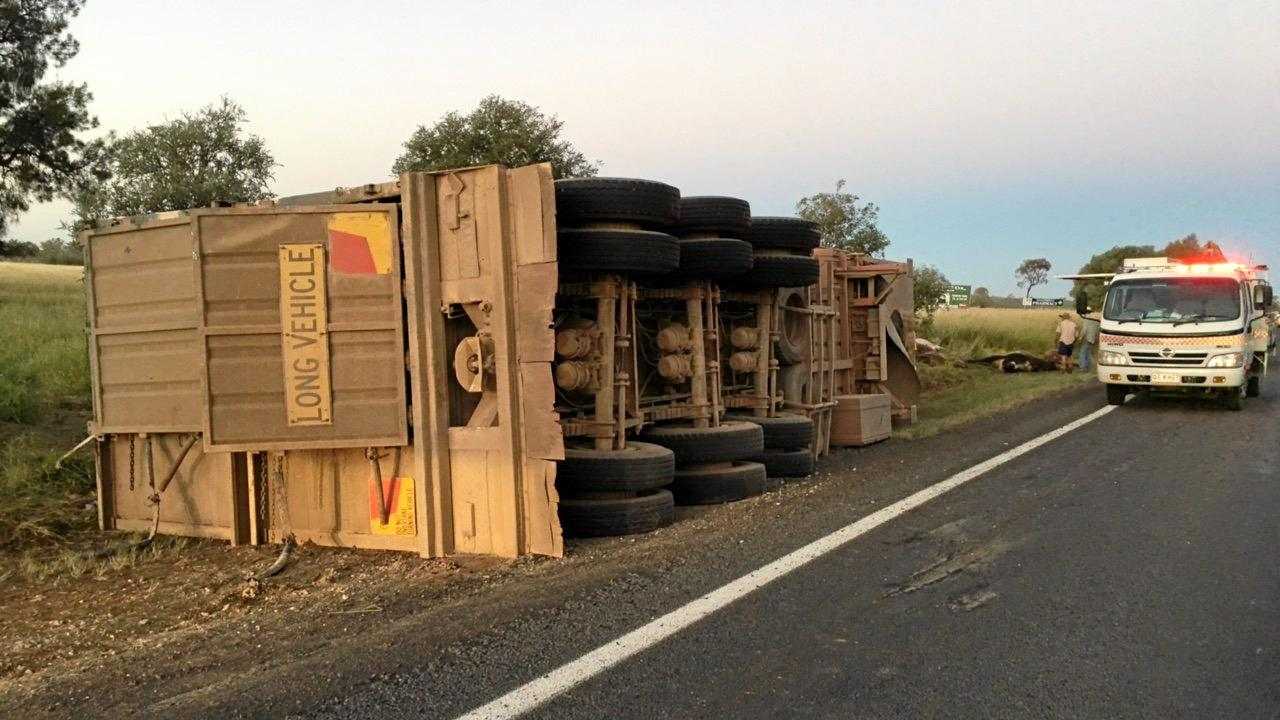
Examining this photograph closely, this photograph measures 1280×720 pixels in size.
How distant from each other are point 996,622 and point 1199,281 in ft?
43.8

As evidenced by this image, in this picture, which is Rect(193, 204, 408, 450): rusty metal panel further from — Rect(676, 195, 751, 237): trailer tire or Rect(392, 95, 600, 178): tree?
Rect(392, 95, 600, 178): tree

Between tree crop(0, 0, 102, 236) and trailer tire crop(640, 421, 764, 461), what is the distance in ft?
75.1

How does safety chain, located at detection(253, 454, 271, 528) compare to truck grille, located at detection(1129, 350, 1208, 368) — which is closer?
safety chain, located at detection(253, 454, 271, 528)

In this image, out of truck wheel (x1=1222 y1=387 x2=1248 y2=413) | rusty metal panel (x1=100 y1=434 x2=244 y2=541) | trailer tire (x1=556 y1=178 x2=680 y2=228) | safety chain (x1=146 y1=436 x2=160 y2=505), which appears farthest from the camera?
truck wheel (x1=1222 y1=387 x2=1248 y2=413)

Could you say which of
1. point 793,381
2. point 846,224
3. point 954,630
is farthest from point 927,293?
point 954,630

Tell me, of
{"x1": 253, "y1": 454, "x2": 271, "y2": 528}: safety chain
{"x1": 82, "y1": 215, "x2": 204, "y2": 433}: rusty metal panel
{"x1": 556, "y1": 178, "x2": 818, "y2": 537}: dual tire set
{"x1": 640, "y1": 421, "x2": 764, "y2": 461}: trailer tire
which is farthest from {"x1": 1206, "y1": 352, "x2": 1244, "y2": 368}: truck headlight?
{"x1": 82, "y1": 215, "x2": 204, "y2": 433}: rusty metal panel

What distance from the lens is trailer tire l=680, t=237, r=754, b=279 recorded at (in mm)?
8641

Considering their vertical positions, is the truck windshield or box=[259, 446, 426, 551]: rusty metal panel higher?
the truck windshield

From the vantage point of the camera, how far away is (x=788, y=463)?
974 centimetres

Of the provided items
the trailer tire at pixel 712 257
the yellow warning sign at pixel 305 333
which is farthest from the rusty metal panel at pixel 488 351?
the trailer tire at pixel 712 257

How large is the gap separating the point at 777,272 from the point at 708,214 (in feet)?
4.15

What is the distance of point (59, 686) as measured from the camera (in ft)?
14.4

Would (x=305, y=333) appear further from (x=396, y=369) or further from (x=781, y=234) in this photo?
(x=781, y=234)

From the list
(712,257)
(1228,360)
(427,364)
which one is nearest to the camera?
(427,364)
